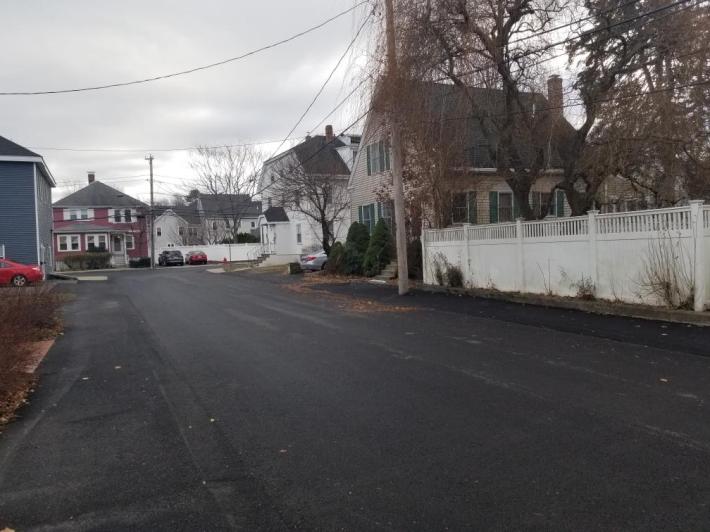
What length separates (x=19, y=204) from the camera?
30594 mm

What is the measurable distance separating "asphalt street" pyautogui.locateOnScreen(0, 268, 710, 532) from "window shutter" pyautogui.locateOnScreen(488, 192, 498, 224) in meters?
16.6

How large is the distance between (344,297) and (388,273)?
6900 mm

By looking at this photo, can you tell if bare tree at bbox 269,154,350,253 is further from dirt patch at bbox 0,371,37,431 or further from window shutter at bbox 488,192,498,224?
dirt patch at bbox 0,371,37,431

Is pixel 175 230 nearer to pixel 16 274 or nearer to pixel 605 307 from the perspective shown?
pixel 16 274

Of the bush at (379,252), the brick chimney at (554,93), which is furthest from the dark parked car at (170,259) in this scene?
the brick chimney at (554,93)

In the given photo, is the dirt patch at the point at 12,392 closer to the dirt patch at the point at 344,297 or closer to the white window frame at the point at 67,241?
the dirt patch at the point at 344,297

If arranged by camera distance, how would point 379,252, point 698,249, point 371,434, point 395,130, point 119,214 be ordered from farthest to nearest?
point 119,214
point 379,252
point 395,130
point 698,249
point 371,434

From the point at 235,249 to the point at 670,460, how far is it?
5630cm

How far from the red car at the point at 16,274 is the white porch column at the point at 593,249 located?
23.8 m

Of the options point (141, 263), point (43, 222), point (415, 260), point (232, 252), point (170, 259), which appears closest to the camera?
point (415, 260)

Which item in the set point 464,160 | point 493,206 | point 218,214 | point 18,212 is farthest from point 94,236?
point 464,160

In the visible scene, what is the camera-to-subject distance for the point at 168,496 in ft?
13.4

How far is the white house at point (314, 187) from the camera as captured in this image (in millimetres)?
34125

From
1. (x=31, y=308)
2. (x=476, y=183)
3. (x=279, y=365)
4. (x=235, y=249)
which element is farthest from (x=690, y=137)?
(x=235, y=249)
